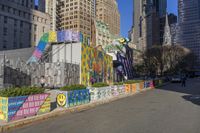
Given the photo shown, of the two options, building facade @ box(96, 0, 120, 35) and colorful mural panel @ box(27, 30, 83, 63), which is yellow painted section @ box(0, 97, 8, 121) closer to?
colorful mural panel @ box(27, 30, 83, 63)

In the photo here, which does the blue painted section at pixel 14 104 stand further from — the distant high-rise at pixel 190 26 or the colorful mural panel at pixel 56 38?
the distant high-rise at pixel 190 26

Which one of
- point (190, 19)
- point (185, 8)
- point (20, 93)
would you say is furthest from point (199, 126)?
point (185, 8)

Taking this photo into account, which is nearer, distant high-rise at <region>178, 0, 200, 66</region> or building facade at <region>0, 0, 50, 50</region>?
building facade at <region>0, 0, 50, 50</region>

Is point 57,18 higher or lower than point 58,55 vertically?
higher

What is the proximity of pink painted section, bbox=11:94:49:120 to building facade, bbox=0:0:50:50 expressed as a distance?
257 feet

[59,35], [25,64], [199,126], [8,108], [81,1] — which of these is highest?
[81,1]

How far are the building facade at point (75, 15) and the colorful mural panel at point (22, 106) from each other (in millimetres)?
127642

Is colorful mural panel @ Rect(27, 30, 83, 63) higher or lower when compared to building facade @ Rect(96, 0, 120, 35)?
lower

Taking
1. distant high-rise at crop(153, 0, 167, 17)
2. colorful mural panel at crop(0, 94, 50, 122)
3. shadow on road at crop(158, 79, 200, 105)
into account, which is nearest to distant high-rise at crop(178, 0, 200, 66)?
distant high-rise at crop(153, 0, 167, 17)

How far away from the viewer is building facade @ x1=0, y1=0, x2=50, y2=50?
8494 cm

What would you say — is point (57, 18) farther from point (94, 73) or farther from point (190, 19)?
point (94, 73)

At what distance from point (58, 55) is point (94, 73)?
603 cm

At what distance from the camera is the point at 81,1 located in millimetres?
150625

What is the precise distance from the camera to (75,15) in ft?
465
